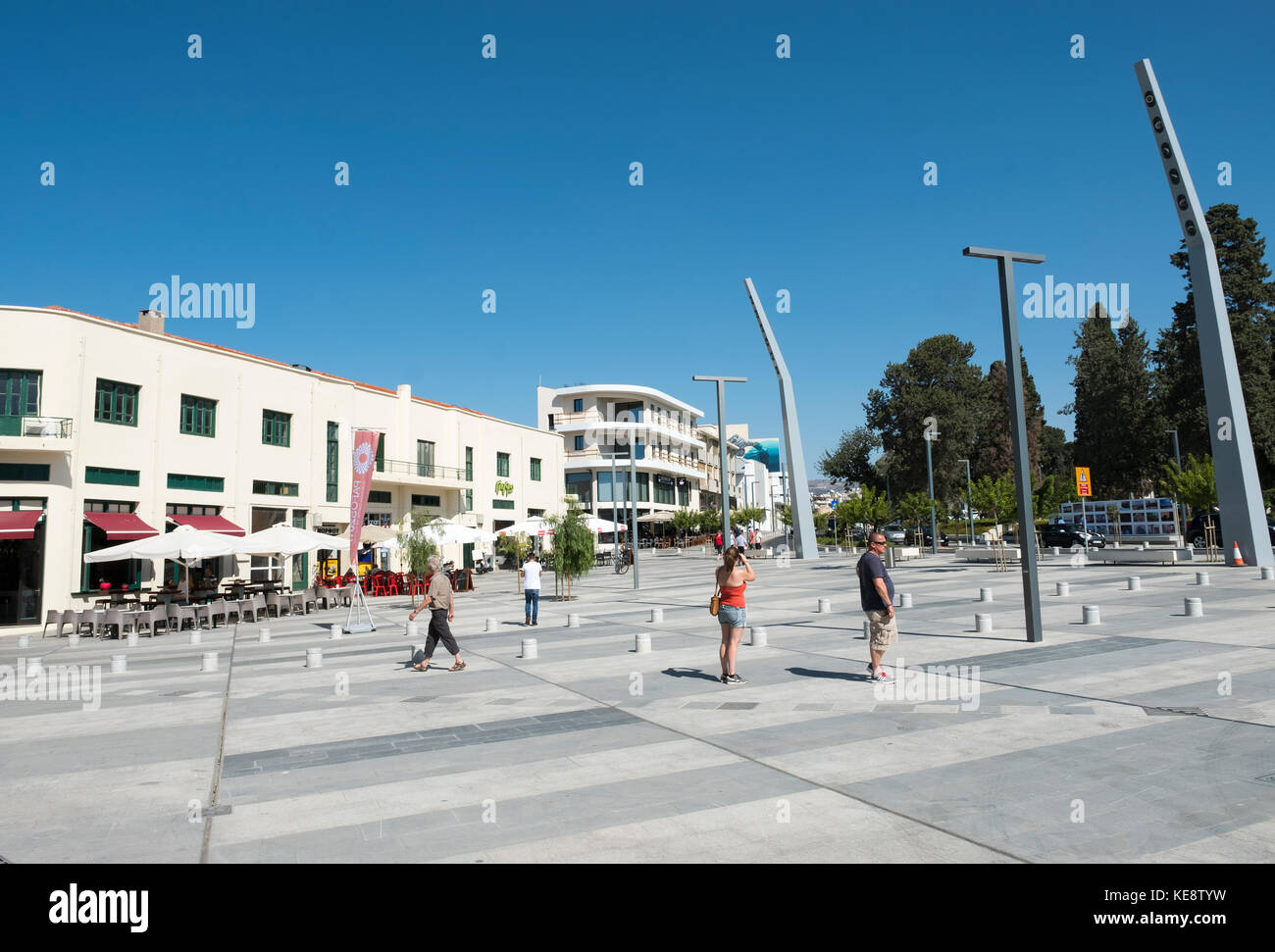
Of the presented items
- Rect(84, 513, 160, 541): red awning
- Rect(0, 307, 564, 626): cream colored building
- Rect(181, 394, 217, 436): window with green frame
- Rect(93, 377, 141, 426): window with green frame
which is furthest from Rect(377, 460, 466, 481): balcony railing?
Rect(84, 513, 160, 541): red awning

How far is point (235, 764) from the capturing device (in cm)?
727

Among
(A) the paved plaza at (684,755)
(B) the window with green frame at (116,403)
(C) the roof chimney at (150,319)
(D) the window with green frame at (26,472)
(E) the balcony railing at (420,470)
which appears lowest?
(A) the paved plaza at (684,755)

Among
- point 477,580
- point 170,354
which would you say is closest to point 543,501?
point 477,580

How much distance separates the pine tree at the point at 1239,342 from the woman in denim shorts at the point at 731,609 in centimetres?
4447

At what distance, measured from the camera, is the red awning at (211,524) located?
2782 cm

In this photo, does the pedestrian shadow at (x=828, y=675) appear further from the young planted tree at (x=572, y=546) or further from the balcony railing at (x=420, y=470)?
the balcony railing at (x=420, y=470)

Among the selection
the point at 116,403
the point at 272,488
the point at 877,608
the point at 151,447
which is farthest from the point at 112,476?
the point at 877,608

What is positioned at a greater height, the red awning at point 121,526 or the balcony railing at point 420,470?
the balcony railing at point 420,470

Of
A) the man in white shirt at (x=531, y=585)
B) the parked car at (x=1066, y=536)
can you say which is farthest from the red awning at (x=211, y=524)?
the parked car at (x=1066, y=536)

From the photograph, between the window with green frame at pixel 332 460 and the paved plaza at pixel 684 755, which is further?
the window with green frame at pixel 332 460

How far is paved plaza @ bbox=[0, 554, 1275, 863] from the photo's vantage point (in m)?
5.03

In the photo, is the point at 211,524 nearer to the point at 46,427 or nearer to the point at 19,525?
the point at 46,427

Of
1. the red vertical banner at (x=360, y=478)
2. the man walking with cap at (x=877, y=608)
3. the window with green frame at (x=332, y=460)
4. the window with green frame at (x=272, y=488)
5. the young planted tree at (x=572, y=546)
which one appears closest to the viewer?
the man walking with cap at (x=877, y=608)
